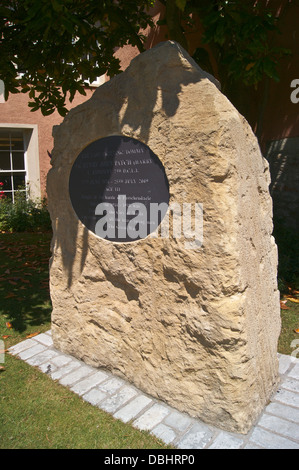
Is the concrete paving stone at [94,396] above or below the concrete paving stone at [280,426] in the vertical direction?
below

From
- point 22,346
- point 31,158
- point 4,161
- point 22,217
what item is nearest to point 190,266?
point 22,346

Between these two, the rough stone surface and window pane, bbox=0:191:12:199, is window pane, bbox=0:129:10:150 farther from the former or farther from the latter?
the rough stone surface

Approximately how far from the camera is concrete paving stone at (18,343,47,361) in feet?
11.8

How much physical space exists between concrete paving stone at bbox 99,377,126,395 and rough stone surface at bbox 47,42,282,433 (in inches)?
2.7

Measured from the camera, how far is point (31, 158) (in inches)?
396

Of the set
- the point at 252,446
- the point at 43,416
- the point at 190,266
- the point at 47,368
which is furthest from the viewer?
the point at 47,368

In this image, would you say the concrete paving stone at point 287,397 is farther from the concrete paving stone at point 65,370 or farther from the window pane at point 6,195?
the window pane at point 6,195

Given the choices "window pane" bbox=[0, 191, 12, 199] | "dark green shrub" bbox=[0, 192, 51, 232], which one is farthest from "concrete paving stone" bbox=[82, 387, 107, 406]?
"window pane" bbox=[0, 191, 12, 199]

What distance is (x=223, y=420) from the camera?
8.24 ft

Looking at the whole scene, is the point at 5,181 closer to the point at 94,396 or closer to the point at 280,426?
the point at 94,396

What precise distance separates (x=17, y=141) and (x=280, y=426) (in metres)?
9.55

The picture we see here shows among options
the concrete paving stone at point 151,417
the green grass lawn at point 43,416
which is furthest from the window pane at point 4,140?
the concrete paving stone at point 151,417

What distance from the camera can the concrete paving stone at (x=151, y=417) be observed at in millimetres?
2586

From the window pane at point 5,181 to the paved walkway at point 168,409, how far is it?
24.6ft
